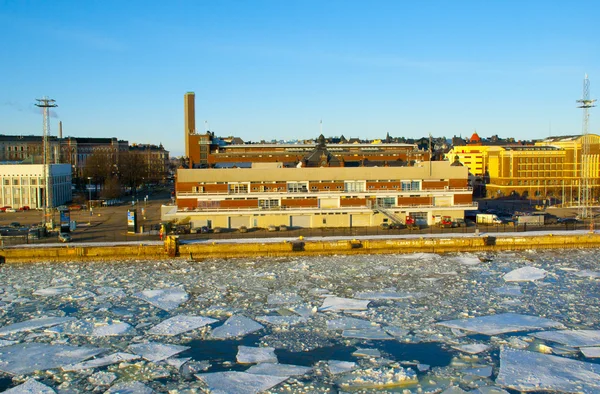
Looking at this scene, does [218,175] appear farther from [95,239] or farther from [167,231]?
[95,239]

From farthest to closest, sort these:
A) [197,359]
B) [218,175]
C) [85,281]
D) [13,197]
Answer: [13,197] < [218,175] < [85,281] < [197,359]

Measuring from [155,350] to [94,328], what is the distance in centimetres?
361

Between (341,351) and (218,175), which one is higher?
(218,175)

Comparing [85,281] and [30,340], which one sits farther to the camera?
[85,281]

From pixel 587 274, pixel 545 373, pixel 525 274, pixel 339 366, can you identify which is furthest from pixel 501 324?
pixel 587 274

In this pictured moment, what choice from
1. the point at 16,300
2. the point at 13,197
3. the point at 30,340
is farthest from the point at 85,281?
the point at 13,197

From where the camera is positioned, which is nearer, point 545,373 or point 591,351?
point 545,373

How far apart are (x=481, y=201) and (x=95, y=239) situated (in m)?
49.3

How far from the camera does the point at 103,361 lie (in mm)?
17219

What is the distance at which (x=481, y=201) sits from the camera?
7169 centimetres

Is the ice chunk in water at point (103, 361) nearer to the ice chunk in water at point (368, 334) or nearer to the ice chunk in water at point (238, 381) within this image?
the ice chunk in water at point (238, 381)

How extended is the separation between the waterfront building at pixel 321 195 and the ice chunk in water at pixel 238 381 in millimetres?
27518

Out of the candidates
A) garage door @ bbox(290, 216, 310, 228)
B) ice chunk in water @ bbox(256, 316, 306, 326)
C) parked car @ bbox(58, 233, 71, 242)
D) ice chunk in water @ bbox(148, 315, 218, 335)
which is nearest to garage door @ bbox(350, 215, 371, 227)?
garage door @ bbox(290, 216, 310, 228)

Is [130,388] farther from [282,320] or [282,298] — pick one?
[282,298]
